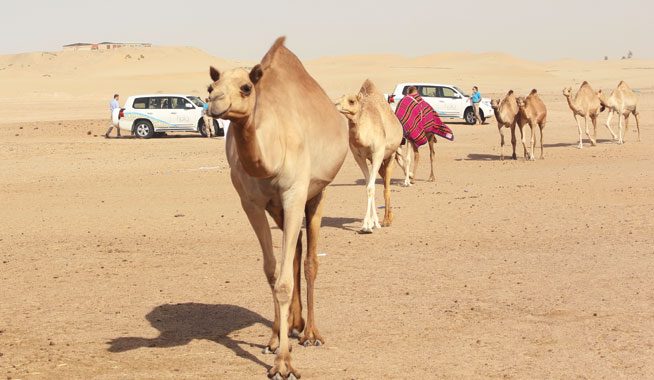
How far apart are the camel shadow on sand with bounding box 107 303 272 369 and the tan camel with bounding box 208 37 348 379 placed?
45 centimetres

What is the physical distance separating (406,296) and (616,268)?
2623 mm

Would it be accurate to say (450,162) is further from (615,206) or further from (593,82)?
(593,82)

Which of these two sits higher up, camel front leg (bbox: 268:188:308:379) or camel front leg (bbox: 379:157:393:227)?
camel front leg (bbox: 268:188:308:379)

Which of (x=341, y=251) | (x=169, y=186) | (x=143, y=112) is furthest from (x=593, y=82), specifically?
(x=341, y=251)

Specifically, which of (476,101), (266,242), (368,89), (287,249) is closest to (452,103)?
(476,101)

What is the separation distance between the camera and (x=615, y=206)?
14211 millimetres

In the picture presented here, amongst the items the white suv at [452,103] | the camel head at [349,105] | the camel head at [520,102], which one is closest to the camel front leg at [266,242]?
the camel head at [349,105]

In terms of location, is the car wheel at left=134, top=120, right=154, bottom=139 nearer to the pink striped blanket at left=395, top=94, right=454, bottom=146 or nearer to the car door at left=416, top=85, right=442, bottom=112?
the car door at left=416, top=85, right=442, bottom=112

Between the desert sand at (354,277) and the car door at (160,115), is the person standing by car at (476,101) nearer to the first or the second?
the car door at (160,115)

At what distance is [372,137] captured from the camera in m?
13.0

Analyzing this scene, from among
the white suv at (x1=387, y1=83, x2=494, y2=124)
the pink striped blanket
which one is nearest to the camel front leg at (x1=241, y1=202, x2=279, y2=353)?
the pink striped blanket

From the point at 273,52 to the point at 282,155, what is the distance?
4.23 ft

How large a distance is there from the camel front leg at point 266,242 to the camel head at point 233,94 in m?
1.14

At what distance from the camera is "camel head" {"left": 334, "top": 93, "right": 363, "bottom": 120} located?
12570 millimetres
